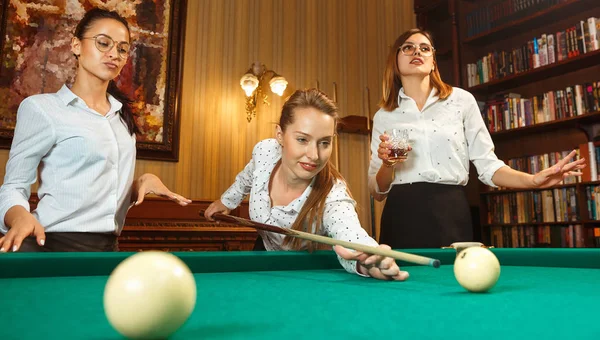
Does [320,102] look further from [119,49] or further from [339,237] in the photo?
[119,49]

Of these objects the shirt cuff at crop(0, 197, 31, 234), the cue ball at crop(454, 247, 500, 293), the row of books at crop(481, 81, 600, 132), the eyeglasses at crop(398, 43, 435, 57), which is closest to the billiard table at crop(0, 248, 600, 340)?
the cue ball at crop(454, 247, 500, 293)

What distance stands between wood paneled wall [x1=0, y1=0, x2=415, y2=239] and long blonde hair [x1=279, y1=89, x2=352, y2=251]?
2623 millimetres

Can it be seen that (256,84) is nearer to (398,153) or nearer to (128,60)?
(128,60)

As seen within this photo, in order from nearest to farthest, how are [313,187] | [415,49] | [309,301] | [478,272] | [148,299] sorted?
1. [148,299]
2. [309,301]
3. [478,272]
4. [313,187]
5. [415,49]

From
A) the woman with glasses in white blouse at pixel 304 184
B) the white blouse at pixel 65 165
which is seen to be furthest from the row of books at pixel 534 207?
the white blouse at pixel 65 165

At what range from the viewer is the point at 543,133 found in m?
4.34

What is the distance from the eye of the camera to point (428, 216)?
7.91ft

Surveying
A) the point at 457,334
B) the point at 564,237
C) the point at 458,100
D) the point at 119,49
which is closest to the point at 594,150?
the point at 564,237

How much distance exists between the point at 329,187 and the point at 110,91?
1111 millimetres

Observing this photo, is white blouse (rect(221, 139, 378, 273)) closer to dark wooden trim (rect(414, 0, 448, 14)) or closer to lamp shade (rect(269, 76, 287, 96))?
lamp shade (rect(269, 76, 287, 96))

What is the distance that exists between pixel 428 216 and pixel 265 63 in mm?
3209

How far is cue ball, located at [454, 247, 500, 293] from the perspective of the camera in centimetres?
106

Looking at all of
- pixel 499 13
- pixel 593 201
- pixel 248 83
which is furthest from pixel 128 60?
pixel 593 201

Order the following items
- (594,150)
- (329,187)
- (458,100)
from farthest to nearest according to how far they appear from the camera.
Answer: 1. (594,150)
2. (458,100)
3. (329,187)
